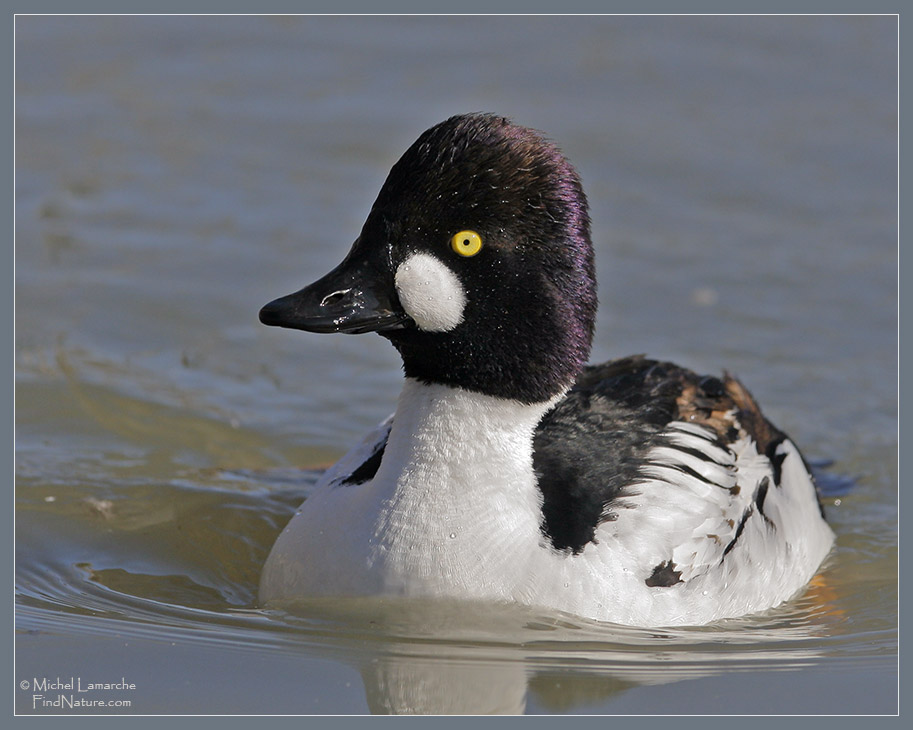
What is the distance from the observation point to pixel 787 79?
1402cm

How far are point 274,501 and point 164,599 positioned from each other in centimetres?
155

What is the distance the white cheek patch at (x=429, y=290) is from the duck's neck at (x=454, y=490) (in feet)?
1.28

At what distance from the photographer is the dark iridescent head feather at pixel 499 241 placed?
18.8 feet

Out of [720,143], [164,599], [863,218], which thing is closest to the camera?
[164,599]

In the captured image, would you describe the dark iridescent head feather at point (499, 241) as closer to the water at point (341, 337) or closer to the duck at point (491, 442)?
the duck at point (491, 442)

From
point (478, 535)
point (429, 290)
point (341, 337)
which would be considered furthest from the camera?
point (341, 337)

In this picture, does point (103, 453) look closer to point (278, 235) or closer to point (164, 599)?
point (164, 599)

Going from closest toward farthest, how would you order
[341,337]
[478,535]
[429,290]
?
[429,290] → [478,535] → [341,337]

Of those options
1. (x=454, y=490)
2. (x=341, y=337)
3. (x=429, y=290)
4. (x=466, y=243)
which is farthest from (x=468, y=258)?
(x=341, y=337)

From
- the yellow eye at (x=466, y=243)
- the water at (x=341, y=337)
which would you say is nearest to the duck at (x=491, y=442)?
the yellow eye at (x=466, y=243)

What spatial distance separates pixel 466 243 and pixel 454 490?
1084 mm

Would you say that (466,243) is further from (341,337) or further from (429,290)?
(341,337)

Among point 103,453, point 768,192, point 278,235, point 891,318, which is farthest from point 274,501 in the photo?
point 768,192

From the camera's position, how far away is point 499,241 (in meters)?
5.77
